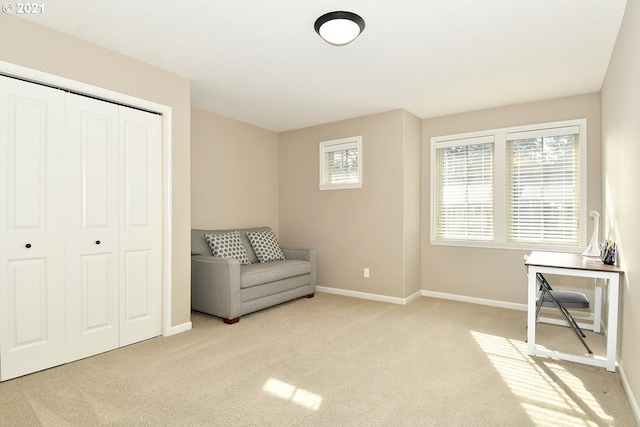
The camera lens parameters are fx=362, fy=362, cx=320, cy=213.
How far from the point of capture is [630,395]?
2.24 metres

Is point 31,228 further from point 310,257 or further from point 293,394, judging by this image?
point 310,257

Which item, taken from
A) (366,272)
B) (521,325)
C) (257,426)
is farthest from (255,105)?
(521,325)

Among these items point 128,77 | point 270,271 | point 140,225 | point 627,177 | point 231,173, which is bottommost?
point 270,271

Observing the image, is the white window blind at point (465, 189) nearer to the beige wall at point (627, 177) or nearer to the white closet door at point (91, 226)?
the beige wall at point (627, 177)

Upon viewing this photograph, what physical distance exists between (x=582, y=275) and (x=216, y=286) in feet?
11.0

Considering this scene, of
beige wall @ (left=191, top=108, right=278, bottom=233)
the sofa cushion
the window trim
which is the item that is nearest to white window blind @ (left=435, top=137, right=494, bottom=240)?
the window trim

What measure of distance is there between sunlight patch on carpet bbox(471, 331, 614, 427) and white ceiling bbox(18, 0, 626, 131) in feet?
8.35

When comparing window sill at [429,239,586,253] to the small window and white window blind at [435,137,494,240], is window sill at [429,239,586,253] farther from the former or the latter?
the small window

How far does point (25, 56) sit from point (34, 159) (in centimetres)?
73

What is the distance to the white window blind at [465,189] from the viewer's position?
469cm

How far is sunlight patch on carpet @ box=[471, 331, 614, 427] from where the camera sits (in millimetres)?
2115

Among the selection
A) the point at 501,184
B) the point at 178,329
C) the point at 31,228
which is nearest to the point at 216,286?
the point at 178,329

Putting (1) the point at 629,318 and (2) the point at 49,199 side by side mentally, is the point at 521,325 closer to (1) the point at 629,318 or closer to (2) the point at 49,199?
(1) the point at 629,318

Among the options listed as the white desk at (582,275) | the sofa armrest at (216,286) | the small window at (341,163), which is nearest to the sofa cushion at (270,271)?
the sofa armrest at (216,286)
